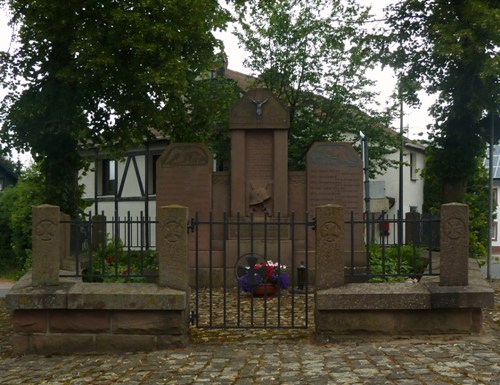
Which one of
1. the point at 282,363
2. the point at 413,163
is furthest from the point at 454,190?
the point at 413,163

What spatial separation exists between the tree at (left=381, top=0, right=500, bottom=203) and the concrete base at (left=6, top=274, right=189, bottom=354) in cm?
864

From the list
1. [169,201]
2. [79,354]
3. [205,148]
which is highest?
[205,148]

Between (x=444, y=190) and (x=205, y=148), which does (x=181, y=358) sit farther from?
(x=444, y=190)

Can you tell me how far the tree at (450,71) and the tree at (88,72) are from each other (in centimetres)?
432

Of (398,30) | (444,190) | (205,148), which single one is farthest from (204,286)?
(398,30)

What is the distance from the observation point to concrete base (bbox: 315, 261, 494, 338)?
7.70 m

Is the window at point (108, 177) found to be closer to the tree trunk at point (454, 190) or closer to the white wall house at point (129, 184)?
the white wall house at point (129, 184)

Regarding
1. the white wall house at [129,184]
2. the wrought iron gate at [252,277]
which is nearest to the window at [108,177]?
the white wall house at [129,184]

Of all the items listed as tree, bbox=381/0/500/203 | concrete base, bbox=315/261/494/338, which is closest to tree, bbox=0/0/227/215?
tree, bbox=381/0/500/203

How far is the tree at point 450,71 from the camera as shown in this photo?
14.1m

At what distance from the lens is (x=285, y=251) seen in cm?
1420

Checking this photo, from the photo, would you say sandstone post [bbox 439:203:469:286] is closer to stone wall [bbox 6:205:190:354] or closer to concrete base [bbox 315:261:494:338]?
concrete base [bbox 315:261:494:338]

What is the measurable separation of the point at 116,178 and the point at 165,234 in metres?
26.4

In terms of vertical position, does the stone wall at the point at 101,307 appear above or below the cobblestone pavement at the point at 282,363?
above
